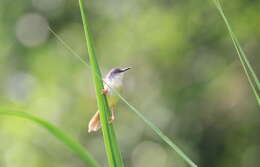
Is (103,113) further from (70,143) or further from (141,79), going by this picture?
(141,79)

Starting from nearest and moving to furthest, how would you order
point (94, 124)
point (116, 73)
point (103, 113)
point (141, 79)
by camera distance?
point (103, 113) → point (94, 124) → point (116, 73) → point (141, 79)

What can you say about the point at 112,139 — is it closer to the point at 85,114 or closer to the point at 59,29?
the point at 85,114

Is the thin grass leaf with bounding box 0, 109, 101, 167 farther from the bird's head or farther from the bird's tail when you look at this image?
the bird's head

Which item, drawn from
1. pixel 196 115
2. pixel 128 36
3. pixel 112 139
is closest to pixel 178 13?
pixel 128 36

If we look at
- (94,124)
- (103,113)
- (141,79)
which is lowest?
(141,79)

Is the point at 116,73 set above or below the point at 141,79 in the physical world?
above

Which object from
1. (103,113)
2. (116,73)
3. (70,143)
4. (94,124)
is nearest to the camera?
(70,143)

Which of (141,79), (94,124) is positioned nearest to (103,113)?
(94,124)

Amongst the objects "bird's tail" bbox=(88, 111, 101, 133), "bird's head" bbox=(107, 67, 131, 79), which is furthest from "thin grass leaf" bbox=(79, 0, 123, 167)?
"bird's head" bbox=(107, 67, 131, 79)
